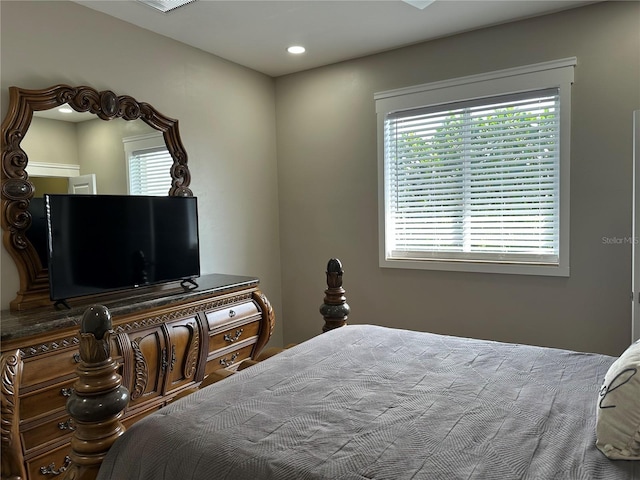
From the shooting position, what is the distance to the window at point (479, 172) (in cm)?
321

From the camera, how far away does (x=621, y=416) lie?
1176 mm

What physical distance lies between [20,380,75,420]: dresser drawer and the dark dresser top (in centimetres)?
27

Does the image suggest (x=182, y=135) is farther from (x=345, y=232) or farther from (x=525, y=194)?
(x=525, y=194)

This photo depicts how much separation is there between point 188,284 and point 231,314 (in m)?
0.37

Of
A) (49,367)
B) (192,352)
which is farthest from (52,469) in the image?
(192,352)

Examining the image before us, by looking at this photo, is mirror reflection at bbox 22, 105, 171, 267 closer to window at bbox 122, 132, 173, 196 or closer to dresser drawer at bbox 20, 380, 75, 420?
window at bbox 122, 132, 173, 196

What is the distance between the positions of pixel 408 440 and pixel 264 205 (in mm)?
3284

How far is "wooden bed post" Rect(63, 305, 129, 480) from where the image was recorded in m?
1.35

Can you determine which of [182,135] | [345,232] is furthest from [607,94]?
[182,135]

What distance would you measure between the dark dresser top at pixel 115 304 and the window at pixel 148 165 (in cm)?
69

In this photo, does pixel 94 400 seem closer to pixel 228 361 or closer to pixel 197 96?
pixel 228 361

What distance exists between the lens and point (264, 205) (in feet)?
14.3

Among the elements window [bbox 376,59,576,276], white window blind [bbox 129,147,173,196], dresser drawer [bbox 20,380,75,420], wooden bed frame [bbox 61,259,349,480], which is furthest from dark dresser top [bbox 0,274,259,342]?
window [bbox 376,59,576,276]

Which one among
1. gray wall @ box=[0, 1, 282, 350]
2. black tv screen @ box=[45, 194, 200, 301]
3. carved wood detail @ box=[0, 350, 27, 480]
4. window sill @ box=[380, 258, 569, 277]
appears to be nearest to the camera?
carved wood detail @ box=[0, 350, 27, 480]
